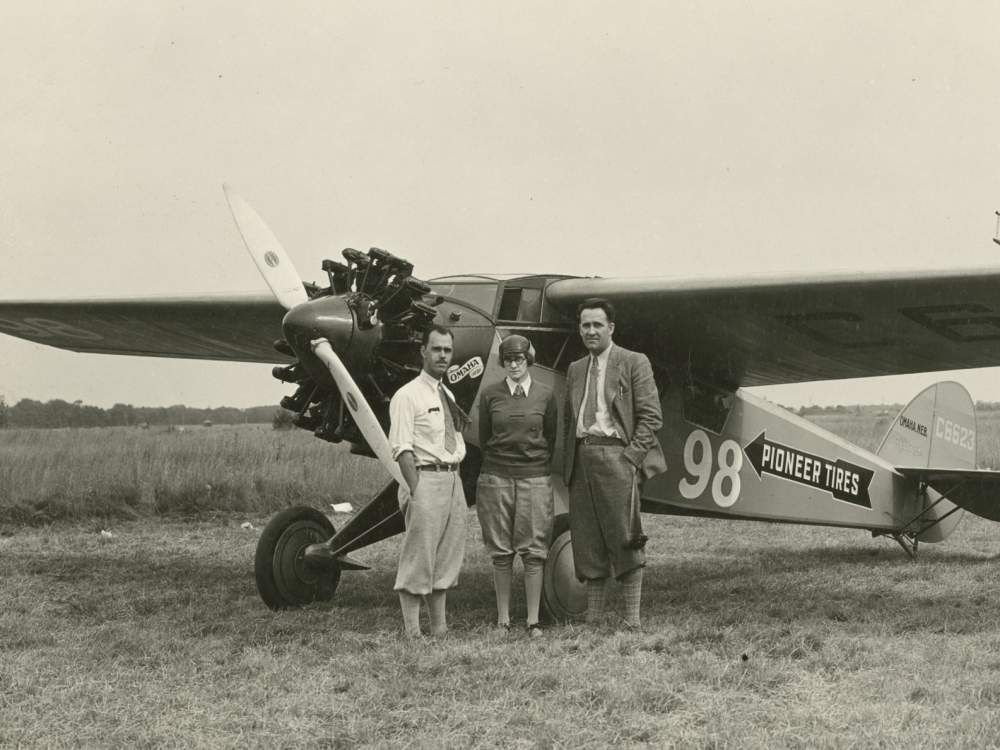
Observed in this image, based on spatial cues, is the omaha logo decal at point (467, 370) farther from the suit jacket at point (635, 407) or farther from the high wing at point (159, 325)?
the high wing at point (159, 325)

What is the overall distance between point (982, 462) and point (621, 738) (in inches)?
800

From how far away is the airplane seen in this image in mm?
5348

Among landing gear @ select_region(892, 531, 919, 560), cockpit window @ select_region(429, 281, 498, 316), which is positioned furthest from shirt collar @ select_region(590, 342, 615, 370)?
landing gear @ select_region(892, 531, 919, 560)

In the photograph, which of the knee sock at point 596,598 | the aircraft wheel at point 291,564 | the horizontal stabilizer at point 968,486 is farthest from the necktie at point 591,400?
the horizontal stabilizer at point 968,486

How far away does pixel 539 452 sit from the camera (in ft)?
18.0

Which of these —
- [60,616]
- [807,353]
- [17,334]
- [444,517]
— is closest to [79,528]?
[17,334]

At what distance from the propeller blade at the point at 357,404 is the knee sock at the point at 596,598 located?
1397mm

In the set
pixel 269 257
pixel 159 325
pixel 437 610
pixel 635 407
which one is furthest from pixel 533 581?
pixel 159 325

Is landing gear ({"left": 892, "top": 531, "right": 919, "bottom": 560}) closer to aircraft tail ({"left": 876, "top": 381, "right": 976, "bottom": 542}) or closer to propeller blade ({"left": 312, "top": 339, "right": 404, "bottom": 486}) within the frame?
aircraft tail ({"left": 876, "top": 381, "right": 976, "bottom": 542})

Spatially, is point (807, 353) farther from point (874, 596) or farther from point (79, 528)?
point (79, 528)

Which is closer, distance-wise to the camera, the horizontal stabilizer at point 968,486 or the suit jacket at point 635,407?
the suit jacket at point 635,407

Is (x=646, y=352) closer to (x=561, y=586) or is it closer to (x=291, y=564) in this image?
(x=561, y=586)

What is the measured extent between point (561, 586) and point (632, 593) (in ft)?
1.79

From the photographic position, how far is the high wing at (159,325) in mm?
8133
